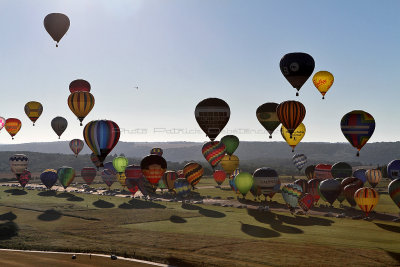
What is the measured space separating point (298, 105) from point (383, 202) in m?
30.8

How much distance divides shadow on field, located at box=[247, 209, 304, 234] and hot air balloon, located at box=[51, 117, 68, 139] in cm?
4440

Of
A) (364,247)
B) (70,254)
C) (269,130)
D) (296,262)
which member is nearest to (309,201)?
(269,130)

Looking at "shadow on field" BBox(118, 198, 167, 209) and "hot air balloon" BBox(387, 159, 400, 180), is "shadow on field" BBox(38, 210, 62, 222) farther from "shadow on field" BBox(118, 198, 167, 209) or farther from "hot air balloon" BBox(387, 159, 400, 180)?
"hot air balloon" BBox(387, 159, 400, 180)

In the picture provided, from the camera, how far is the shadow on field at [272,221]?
4938cm

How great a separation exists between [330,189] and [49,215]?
41.3 m

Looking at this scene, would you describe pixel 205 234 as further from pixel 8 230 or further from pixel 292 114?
pixel 8 230

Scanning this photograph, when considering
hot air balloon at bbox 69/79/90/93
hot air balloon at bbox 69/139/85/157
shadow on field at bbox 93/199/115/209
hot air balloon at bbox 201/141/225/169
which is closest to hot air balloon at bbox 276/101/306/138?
hot air balloon at bbox 201/141/225/169

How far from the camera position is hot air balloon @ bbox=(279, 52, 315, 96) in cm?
5453

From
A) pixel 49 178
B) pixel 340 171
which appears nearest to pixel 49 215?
pixel 49 178

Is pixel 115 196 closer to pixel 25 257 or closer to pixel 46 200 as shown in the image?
pixel 46 200

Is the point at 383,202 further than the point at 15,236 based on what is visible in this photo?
Yes

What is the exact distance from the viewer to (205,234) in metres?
47.4

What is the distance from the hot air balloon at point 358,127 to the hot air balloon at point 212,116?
18103 mm

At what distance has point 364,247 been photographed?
4012cm
